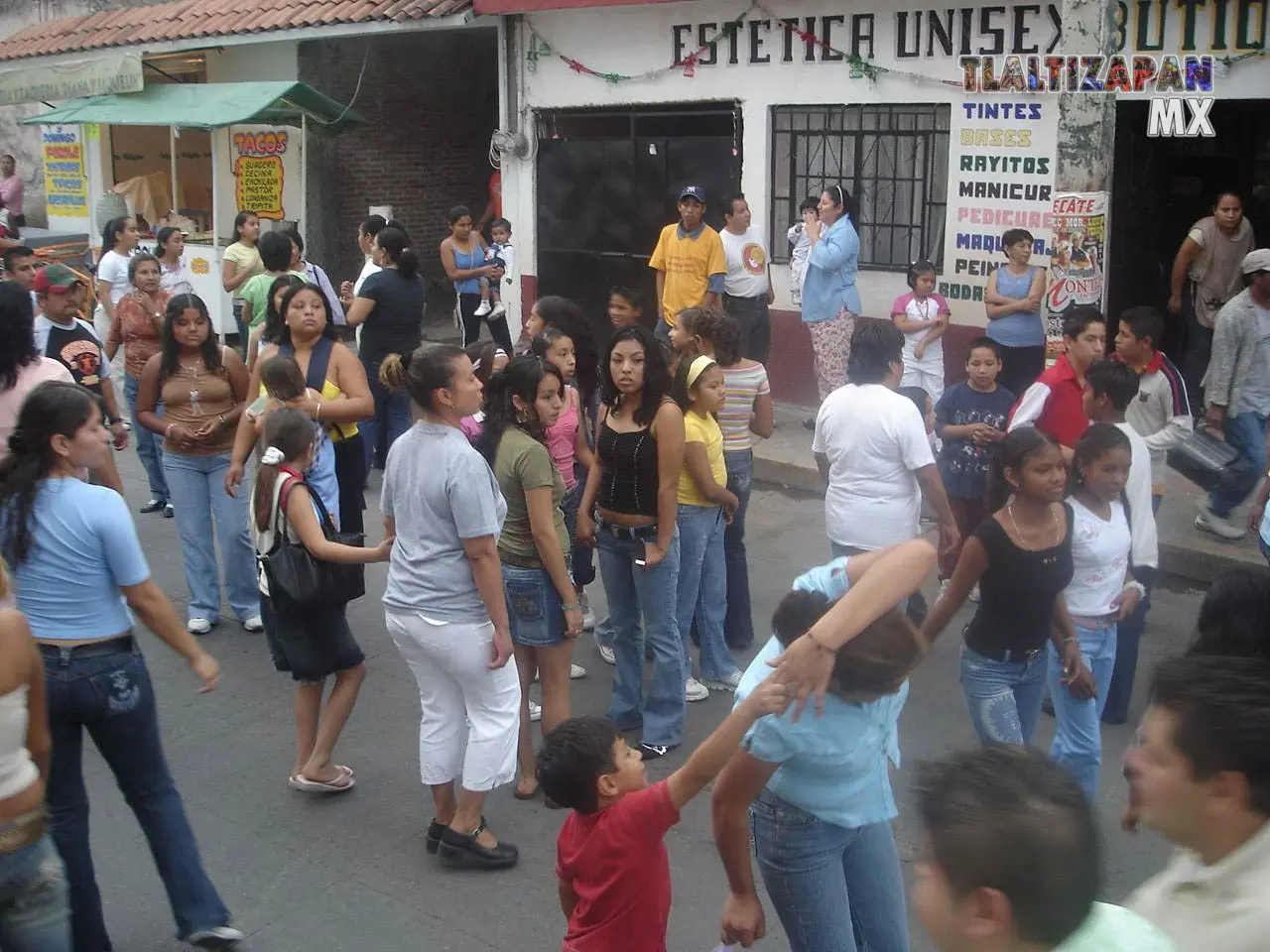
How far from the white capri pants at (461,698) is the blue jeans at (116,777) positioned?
0.84 m

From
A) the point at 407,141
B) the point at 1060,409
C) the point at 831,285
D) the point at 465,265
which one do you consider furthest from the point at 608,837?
the point at 407,141

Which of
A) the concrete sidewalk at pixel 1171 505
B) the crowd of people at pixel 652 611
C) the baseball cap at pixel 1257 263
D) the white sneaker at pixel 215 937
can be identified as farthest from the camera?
the concrete sidewalk at pixel 1171 505

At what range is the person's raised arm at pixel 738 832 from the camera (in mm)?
3023

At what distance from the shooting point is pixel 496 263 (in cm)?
1274

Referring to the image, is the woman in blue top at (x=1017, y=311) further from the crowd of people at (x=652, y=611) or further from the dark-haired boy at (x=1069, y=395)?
the dark-haired boy at (x=1069, y=395)

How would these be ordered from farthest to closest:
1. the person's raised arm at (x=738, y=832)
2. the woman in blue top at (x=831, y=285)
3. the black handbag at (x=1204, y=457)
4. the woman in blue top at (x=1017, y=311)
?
1. the woman in blue top at (x=831, y=285)
2. the woman in blue top at (x=1017, y=311)
3. the black handbag at (x=1204, y=457)
4. the person's raised arm at (x=738, y=832)

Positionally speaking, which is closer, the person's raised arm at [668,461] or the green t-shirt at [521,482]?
the green t-shirt at [521,482]

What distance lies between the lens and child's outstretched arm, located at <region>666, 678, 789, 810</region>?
2834 mm

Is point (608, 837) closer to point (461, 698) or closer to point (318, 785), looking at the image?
point (461, 698)

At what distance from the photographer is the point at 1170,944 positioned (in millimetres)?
2180

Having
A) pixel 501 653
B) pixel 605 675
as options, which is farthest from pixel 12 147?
pixel 501 653

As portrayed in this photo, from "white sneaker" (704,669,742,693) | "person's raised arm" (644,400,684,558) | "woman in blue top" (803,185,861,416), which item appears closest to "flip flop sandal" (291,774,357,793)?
"person's raised arm" (644,400,684,558)

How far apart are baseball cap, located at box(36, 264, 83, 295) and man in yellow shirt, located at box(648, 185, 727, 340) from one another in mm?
4649

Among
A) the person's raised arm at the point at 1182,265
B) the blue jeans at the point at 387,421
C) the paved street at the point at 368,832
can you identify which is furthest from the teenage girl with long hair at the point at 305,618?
the person's raised arm at the point at 1182,265
